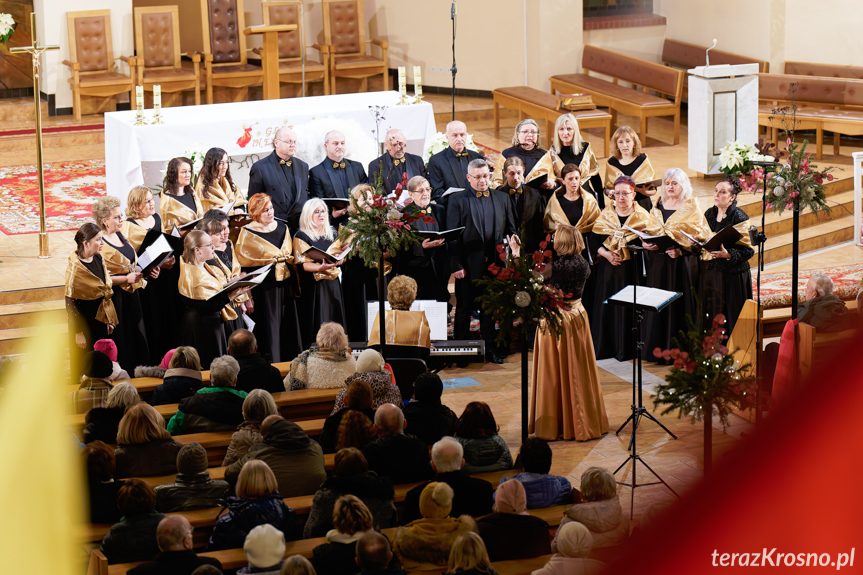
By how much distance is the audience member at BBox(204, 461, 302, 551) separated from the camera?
3.85 meters

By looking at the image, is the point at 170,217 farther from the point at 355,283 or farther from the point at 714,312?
the point at 714,312

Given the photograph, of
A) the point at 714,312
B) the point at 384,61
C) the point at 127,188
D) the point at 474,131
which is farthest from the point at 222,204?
the point at 384,61

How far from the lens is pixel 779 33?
514 inches

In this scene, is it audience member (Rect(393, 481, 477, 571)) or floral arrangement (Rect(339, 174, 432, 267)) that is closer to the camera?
audience member (Rect(393, 481, 477, 571))

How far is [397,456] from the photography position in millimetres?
4426

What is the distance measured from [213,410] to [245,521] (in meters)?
1.18

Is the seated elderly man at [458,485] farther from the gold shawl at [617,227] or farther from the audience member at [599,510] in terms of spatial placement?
the gold shawl at [617,227]

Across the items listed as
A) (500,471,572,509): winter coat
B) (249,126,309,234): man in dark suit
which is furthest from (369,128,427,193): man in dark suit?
(500,471,572,509): winter coat

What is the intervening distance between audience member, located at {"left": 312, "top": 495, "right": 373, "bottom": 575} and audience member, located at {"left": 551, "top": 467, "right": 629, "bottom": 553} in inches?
27.3

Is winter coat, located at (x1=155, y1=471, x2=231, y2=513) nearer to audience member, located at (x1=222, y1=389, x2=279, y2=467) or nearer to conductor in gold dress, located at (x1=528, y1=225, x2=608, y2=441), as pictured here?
audience member, located at (x1=222, y1=389, x2=279, y2=467)

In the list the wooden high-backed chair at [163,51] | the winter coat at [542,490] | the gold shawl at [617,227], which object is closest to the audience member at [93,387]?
the winter coat at [542,490]

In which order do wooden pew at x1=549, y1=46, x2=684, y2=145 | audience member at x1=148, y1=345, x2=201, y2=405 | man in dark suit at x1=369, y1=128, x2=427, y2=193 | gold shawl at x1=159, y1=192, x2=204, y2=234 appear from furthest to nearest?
wooden pew at x1=549, y1=46, x2=684, y2=145, man in dark suit at x1=369, y1=128, x2=427, y2=193, gold shawl at x1=159, y1=192, x2=204, y2=234, audience member at x1=148, y1=345, x2=201, y2=405

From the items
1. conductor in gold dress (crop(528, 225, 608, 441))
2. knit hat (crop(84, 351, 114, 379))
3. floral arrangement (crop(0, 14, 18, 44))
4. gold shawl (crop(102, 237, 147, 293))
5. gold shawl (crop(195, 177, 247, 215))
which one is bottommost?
conductor in gold dress (crop(528, 225, 608, 441))

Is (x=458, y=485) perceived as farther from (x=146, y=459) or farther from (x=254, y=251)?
(x=254, y=251)
